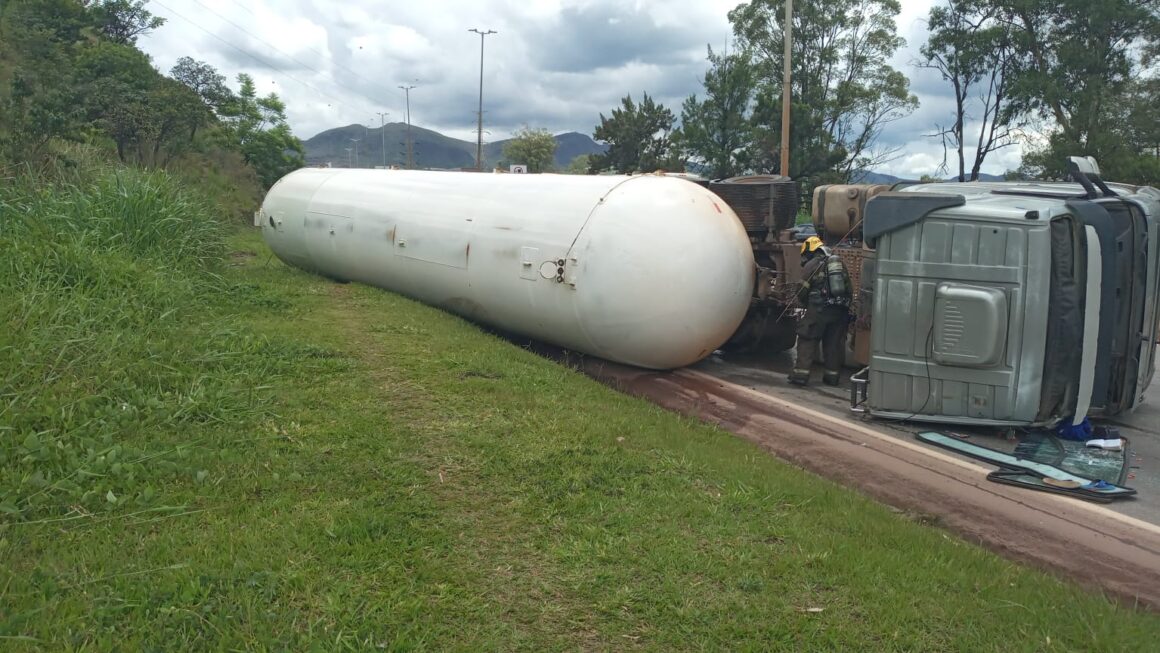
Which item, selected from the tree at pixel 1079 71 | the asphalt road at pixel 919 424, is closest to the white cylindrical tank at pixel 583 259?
the asphalt road at pixel 919 424

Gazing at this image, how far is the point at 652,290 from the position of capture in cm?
712

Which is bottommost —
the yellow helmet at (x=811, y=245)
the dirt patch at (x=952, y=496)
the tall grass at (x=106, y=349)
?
the dirt patch at (x=952, y=496)

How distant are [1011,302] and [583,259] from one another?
363cm

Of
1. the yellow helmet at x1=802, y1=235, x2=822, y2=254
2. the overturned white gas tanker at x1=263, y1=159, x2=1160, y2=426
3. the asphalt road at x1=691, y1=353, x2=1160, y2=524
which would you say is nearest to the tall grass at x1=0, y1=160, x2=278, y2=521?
the overturned white gas tanker at x1=263, y1=159, x2=1160, y2=426

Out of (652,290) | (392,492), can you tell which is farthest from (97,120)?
(392,492)

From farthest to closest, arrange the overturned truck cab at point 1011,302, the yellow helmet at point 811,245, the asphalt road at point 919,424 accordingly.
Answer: the yellow helmet at point 811,245
the overturned truck cab at point 1011,302
the asphalt road at point 919,424

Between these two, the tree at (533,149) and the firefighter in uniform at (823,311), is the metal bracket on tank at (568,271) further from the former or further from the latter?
the tree at (533,149)

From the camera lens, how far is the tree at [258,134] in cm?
3338

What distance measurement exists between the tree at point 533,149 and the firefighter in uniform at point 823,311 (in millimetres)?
59133

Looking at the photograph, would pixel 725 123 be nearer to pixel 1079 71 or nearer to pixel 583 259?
pixel 1079 71

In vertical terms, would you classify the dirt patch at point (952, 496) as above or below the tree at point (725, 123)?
below

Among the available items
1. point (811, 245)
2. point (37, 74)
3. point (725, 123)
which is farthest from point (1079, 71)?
point (37, 74)

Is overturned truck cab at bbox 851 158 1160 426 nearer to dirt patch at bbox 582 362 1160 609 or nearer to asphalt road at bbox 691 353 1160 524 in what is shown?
asphalt road at bbox 691 353 1160 524

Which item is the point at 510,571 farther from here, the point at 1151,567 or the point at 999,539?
the point at 1151,567
